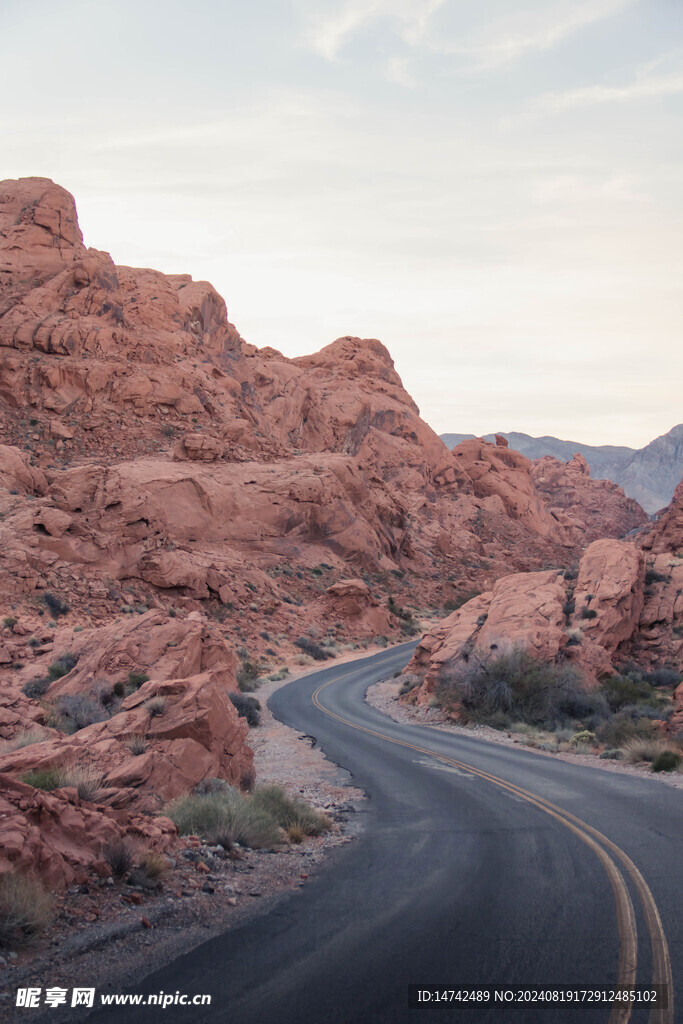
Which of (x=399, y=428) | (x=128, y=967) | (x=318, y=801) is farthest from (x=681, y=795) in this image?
(x=399, y=428)

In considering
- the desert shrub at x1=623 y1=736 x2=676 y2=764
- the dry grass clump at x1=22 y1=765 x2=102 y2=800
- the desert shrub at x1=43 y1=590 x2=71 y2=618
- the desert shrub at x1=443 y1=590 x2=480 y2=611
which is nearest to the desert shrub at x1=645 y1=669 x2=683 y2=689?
the desert shrub at x1=623 y1=736 x2=676 y2=764

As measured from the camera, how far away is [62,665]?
63.0ft

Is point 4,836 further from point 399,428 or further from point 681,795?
point 399,428

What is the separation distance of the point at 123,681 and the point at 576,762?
406 inches

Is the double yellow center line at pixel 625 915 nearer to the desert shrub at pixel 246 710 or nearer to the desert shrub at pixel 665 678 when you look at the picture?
the desert shrub at pixel 246 710

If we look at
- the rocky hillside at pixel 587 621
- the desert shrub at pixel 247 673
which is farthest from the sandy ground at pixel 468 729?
the desert shrub at pixel 247 673

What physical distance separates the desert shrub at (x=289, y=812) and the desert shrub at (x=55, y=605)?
66.8 feet

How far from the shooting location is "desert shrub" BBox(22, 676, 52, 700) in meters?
16.9

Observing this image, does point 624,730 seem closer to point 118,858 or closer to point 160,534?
point 118,858

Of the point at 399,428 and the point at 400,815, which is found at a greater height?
the point at 399,428

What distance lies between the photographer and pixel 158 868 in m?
7.04

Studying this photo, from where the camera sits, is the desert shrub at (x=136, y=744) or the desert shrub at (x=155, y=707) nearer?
the desert shrub at (x=136, y=744)

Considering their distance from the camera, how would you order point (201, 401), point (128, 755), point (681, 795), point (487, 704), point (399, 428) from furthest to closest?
1. point (399, 428)
2. point (201, 401)
3. point (487, 704)
4. point (681, 795)
5. point (128, 755)

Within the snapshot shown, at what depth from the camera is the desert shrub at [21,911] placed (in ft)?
18.0
